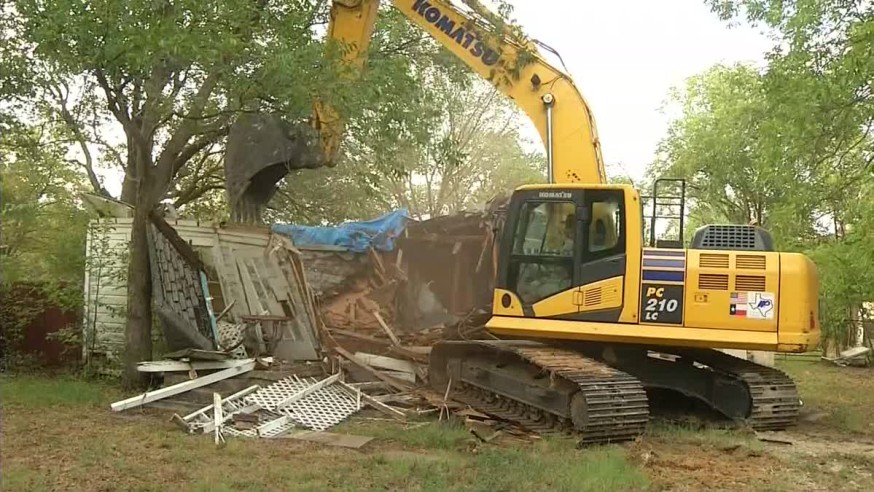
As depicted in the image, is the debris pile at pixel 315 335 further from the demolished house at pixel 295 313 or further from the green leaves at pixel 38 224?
the green leaves at pixel 38 224

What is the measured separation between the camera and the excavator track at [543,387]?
24.9ft

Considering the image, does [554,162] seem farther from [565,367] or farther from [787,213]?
[787,213]

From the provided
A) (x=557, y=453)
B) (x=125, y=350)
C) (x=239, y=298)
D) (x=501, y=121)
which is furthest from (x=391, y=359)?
(x=501, y=121)

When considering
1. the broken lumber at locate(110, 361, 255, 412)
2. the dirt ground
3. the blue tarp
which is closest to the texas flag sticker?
the dirt ground

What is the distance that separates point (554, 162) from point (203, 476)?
17.2 ft

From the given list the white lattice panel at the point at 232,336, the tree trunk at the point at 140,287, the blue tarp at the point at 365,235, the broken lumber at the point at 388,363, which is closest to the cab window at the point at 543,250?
the broken lumber at the point at 388,363

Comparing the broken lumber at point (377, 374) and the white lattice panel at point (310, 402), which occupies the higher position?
the broken lumber at point (377, 374)

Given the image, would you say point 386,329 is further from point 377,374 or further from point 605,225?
point 605,225

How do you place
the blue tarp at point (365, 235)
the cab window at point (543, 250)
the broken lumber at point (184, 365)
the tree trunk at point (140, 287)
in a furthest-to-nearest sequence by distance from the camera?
1. the blue tarp at point (365, 235)
2. the tree trunk at point (140, 287)
3. the broken lumber at point (184, 365)
4. the cab window at point (543, 250)

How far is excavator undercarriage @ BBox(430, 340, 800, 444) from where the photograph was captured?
7.65m

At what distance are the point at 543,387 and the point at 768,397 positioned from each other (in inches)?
90.2

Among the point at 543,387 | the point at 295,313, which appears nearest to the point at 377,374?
the point at 295,313

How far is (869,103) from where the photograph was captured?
9328mm

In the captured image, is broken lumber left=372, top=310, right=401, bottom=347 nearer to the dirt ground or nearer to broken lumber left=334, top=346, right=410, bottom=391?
broken lumber left=334, top=346, right=410, bottom=391
